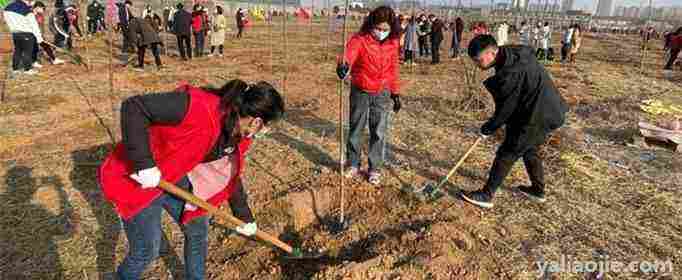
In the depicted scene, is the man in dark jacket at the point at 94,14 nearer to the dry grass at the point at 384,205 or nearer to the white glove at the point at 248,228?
the dry grass at the point at 384,205

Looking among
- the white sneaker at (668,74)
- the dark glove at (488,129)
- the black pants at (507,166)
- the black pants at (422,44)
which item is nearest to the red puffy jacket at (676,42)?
the white sneaker at (668,74)

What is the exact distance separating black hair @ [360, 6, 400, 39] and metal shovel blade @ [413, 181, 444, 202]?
4.58 ft

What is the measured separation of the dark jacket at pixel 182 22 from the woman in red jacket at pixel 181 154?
8.99m

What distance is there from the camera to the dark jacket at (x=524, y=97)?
2975 mm

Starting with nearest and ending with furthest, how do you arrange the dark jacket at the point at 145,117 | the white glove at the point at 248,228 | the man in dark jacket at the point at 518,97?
the dark jacket at the point at 145,117
the white glove at the point at 248,228
the man in dark jacket at the point at 518,97

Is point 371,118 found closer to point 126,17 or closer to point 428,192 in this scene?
point 428,192

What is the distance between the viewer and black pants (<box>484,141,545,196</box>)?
10.9ft

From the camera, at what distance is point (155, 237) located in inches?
76.4

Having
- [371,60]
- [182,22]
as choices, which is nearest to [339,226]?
[371,60]

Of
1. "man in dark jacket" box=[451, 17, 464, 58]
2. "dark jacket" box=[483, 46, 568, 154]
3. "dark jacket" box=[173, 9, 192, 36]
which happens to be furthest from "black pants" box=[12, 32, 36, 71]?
"man in dark jacket" box=[451, 17, 464, 58]

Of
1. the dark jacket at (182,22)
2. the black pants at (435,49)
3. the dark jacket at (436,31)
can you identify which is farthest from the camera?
the black pants at (435,49)

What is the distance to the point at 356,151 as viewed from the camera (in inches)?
152

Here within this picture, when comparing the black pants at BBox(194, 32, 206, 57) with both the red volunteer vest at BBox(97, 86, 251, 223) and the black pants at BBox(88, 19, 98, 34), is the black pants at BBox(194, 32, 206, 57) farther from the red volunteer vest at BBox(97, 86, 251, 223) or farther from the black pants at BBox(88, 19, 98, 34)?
the red volunteer vest at BBox(97, 86, 251, 223)

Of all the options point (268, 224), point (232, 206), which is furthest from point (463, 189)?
point (232, 206)
